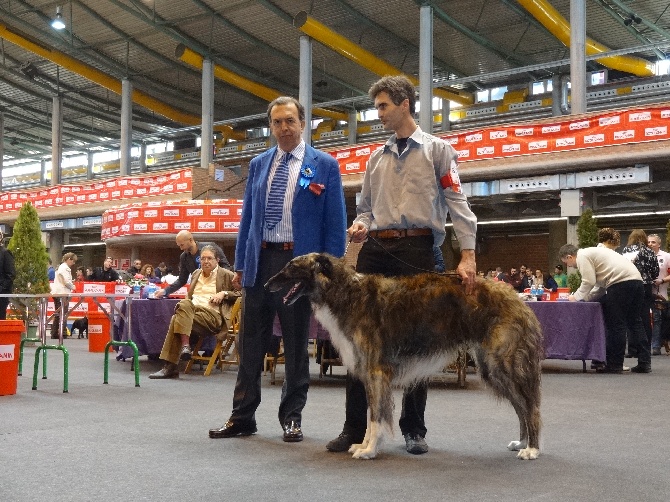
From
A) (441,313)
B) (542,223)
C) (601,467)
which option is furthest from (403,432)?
(542,223)

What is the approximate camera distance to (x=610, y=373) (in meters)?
8.07

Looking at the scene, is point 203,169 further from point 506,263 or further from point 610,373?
point 610,373

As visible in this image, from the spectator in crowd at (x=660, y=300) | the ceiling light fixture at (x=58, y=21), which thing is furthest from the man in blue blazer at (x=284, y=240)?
the ceiling light fixture at (x=58, y=21)

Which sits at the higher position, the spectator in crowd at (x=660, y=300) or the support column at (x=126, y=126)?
the support column at (x=126, y=126)

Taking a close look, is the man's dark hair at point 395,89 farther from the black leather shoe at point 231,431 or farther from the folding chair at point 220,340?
the folding chair at point 220,340

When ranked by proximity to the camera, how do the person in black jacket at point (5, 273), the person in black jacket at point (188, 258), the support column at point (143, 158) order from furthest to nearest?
1. the support column at point (143, 158)
2. the person in black jacket at point (5, 273)
3. the person in black jacket at point (188, 258)

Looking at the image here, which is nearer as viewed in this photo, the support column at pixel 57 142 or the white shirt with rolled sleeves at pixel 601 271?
the white shirt with rolled sleeves at pixel 601 271

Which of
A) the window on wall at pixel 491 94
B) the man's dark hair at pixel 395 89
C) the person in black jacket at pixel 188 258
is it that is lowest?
the person in black jacket at pixel 188 258

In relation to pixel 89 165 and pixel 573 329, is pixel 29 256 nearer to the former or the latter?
pixel 573 329

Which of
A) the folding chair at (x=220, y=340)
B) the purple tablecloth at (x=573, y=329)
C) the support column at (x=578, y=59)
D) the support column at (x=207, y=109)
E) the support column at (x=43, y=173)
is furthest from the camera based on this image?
the support column at (x=43, y=173)

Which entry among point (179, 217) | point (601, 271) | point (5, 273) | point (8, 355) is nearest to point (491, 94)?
point (179, 217)

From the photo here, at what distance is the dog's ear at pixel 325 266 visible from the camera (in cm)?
359

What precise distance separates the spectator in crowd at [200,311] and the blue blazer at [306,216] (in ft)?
11.6

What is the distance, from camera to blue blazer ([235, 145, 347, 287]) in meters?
3.98
